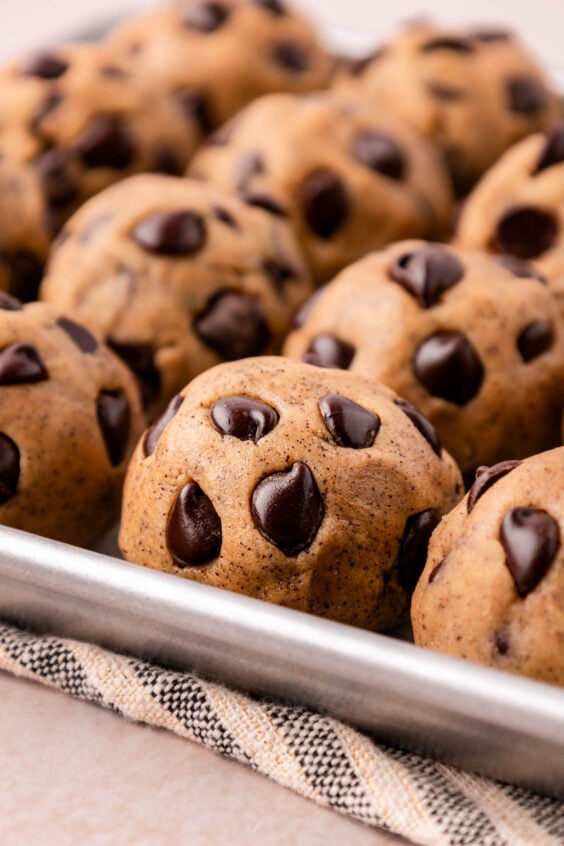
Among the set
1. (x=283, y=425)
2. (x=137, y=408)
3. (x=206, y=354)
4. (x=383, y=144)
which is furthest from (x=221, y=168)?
(x=283, y=425)

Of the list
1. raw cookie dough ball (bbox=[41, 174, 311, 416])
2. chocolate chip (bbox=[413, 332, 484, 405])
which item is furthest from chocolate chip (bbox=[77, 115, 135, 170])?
chocolate chip (bbox=[413, 332, 484, 405])

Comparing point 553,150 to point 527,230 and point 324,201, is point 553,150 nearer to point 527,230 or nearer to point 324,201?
point 527,230

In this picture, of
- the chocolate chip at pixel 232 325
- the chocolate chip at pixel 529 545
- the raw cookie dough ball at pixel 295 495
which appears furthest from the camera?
the chocolate chip at pixel 232 325

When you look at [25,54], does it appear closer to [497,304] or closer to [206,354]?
[206,354]

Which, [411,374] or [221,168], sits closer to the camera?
[411,374]

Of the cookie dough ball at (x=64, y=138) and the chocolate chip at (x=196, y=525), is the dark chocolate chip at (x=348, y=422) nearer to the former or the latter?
the chocolate chip at (x=196, y=525)

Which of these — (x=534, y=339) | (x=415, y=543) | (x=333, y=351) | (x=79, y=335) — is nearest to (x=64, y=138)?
(x=79, y=335)

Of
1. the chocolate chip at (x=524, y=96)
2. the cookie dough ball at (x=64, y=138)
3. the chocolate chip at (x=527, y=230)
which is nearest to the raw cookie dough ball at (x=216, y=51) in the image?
the cookie dough ball at (x=64, y=138)
